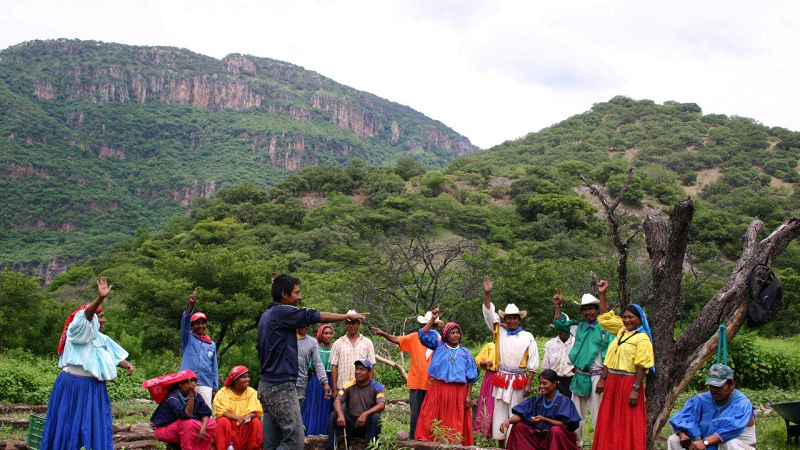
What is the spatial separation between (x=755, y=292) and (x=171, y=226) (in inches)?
2394

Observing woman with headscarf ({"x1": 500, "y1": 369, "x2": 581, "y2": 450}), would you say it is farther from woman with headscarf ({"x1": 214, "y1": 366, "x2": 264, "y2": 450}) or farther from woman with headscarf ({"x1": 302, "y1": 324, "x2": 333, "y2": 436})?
woman with headscarf ({"x1": 214, "y1": 366, "x2": 264, "y2": 450})

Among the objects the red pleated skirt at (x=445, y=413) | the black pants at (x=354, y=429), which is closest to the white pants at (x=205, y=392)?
the black pants at (x=354, y=429)

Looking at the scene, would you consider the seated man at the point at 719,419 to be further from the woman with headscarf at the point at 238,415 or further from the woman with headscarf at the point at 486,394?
the woman with headscarf at the point at 238,415

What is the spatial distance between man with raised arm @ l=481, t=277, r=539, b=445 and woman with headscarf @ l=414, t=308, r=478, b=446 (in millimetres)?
388

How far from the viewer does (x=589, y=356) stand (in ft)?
22.8

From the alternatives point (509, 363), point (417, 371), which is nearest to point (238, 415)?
point (417, 371)

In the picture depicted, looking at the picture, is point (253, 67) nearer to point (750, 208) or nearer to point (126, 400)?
point (750, 208)

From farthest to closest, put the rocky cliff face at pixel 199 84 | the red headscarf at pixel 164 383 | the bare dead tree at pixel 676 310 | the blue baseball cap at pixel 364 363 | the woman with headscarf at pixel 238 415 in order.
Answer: the rocky cliff face at pixel 199 84, the bare dead tree at pixel 676 310, the blue baseball cap at pixel 364 363, the woman with headscarf at pixel 238 415, the red headscarf at pixel 164 383

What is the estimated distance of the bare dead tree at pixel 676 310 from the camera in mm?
6641

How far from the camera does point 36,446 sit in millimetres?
5891

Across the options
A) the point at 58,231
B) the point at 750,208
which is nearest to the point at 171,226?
the point at 58,231

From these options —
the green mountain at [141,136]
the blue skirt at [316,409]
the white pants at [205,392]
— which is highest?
the green mountain at [141,136]

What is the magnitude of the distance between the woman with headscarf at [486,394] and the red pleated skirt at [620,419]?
1374 millimetres

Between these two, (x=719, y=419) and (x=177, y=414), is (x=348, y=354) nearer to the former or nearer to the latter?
(x=177, y=414)
